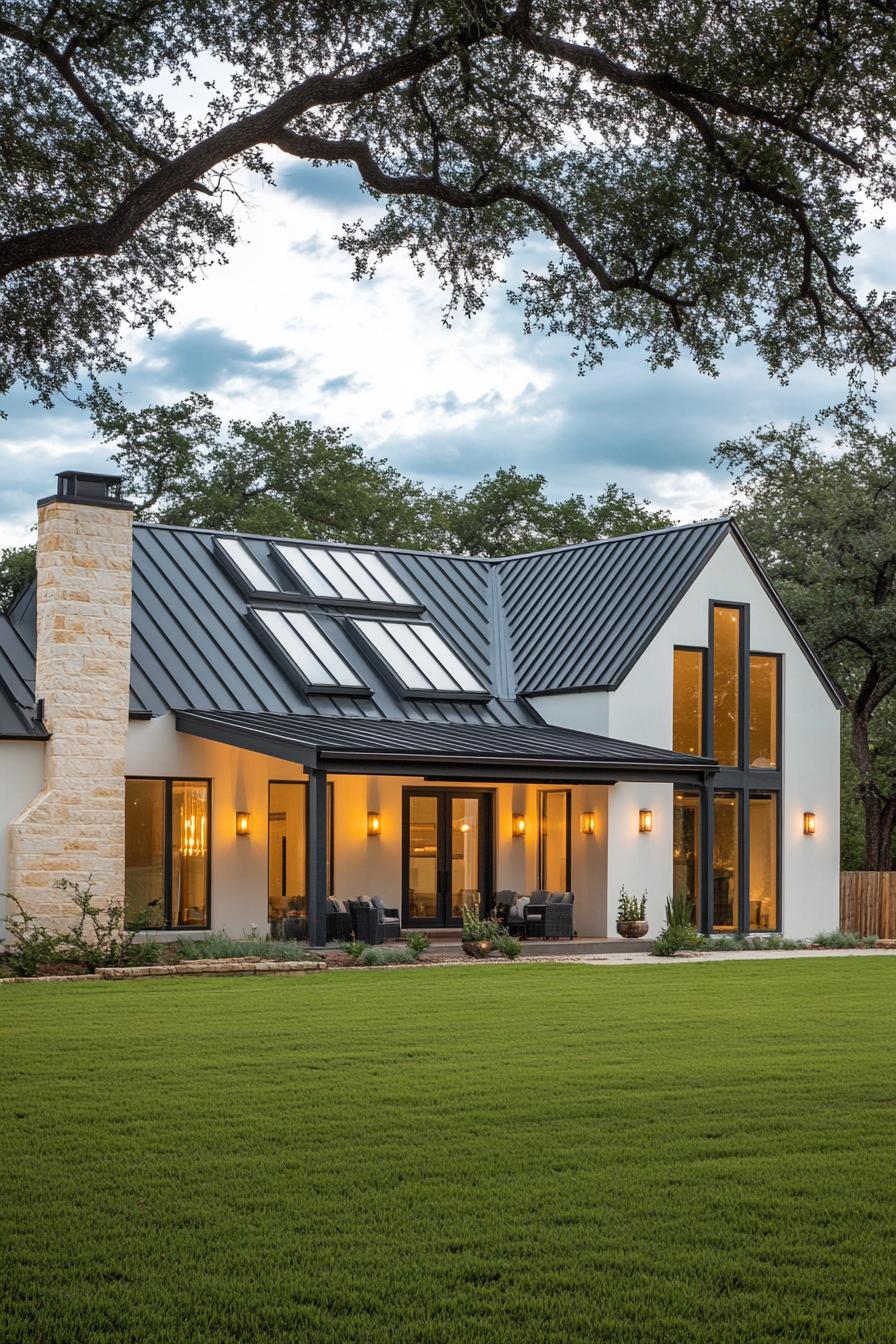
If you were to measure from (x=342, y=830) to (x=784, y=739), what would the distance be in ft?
27.4

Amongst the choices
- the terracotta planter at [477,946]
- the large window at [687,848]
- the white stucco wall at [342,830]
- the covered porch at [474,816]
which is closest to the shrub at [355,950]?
the terracotta planter at [477,946]

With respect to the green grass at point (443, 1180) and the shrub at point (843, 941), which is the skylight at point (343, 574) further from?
the green grass at point (443, 1180)

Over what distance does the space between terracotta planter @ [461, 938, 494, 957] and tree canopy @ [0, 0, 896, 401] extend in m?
9.86

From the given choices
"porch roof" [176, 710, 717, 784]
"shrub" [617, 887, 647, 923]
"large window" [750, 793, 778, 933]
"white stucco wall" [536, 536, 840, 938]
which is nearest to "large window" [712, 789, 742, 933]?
"large window" [750, 793, 778, 933]

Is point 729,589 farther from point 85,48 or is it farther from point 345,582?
point 85,48

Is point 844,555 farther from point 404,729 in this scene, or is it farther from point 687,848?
point 404,729

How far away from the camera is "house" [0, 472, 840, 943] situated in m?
20.8

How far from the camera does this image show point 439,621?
2842 cm

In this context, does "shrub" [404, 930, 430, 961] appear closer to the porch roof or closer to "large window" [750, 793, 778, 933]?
the porch roof

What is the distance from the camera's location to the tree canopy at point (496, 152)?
10.9m

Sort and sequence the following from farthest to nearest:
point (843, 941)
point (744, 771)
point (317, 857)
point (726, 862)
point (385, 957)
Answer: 1. point (744, 771)
2. point (726, 862)
3. point (843, 941)
4. point (317, 857)
5. point (385, 957)

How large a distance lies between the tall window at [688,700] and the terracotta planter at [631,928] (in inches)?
139

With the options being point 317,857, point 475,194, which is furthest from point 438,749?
point 475,194

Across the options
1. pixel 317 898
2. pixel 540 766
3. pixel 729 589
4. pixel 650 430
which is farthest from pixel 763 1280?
pixel 650 430
